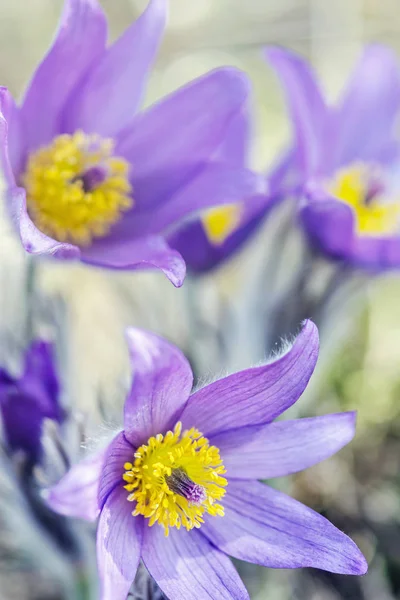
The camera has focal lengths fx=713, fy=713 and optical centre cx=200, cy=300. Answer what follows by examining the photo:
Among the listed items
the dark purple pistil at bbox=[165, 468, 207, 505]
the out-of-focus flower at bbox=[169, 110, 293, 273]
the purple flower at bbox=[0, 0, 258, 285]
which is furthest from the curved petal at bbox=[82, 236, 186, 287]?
the dark purple pistil at bbox=[165, 468, 207, 505]

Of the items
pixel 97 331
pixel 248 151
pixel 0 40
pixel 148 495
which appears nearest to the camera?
pixel 148 495

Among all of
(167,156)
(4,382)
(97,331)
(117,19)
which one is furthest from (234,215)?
(117,19)

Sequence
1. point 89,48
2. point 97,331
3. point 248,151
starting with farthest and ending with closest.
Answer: point 97,331
point 248,151
point 89,48

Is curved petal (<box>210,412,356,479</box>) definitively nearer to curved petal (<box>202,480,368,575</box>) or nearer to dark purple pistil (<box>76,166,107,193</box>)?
curved petal (<box>202,480,368,575</box>)

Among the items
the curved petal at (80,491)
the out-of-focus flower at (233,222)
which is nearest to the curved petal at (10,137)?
the out-of-focus flower at (233,222)

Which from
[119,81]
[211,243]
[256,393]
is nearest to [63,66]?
[119,81]

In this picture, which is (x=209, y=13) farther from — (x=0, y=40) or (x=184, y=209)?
(x=184, y=209)

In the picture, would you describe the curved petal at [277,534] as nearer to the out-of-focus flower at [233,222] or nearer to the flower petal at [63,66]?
the out-of-focus flower at [233,222]
